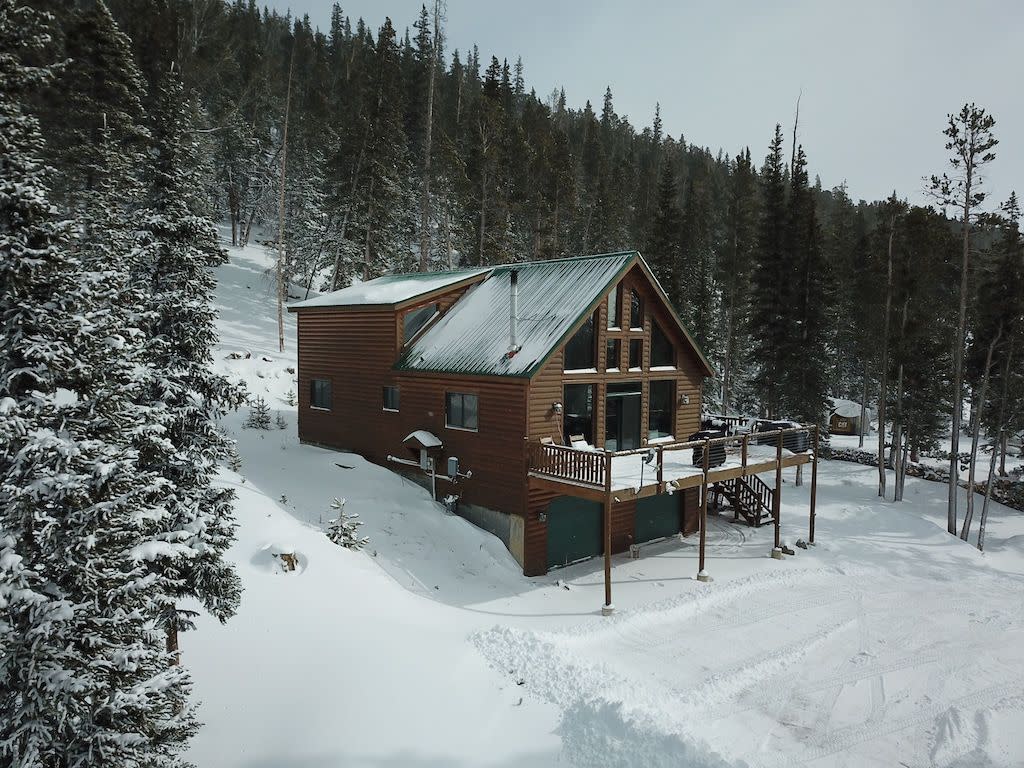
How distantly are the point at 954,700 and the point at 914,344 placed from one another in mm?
20290

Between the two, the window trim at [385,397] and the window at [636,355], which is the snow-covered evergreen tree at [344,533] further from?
the window at [636,355]

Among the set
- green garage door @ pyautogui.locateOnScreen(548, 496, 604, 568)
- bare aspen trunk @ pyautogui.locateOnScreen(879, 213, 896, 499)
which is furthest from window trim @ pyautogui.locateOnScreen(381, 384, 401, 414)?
bare aspen trunk @ pyautogui.locateOnScreen(879, 213, 896, 499)

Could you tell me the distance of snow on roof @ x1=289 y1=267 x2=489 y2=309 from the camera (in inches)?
762

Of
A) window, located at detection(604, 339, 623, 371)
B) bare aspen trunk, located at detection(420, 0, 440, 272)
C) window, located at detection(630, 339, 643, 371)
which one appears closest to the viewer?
window, located at detection(604, 339, 623, 371)

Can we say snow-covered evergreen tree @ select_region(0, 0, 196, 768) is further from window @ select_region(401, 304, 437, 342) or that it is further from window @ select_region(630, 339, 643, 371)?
window @ select_region(630, 339, 643, 371)

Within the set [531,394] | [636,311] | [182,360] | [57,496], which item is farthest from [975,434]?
[57,496]

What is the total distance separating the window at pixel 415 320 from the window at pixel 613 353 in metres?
5.82

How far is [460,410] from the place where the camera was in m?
17.2

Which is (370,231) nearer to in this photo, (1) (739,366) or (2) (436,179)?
(2) (436,179)

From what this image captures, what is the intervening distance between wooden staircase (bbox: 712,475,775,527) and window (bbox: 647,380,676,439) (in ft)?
11.0

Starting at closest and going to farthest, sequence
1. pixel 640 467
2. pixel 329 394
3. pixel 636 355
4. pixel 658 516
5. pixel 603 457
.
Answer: pixel 603 457 < pixel 640 467 < pixel 636 355 < pixel 658 516 < pixel 329 394

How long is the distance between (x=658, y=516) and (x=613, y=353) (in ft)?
19.4

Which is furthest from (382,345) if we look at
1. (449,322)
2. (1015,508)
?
(1015,508)

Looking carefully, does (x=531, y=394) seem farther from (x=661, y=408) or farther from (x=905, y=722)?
(x=905, y=722)
